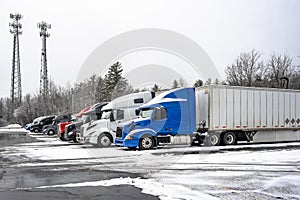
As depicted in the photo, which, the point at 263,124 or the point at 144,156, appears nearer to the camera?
the point at 144,156

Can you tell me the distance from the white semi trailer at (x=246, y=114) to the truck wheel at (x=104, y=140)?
5.37 metres

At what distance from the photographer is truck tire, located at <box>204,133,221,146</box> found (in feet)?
67.7

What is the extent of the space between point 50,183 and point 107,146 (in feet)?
36.7

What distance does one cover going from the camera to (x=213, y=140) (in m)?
20.9

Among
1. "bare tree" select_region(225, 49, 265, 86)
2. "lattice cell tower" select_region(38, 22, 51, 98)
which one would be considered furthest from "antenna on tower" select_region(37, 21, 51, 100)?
"bare tree" select_region(225, 49, 265, 86)

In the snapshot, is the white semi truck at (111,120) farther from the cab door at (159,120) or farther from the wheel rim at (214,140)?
the wheel rim at (214,140)

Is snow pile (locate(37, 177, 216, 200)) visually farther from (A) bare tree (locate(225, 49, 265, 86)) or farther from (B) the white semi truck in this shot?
(A) bare tree (locate(225, 49, 265, 86))

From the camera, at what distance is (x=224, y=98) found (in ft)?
69.0

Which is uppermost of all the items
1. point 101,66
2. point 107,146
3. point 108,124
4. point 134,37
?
point 134,37

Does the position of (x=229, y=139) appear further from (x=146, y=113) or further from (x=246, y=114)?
(x=146, y=113)

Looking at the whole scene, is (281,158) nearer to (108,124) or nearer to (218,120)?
(218,120)

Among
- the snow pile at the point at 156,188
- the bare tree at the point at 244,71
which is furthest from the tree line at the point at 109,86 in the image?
the snow pile at the point at 156,188

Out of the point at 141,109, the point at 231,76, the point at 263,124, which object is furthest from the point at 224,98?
the point at 231,76

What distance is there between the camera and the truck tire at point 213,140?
20.6 metres
